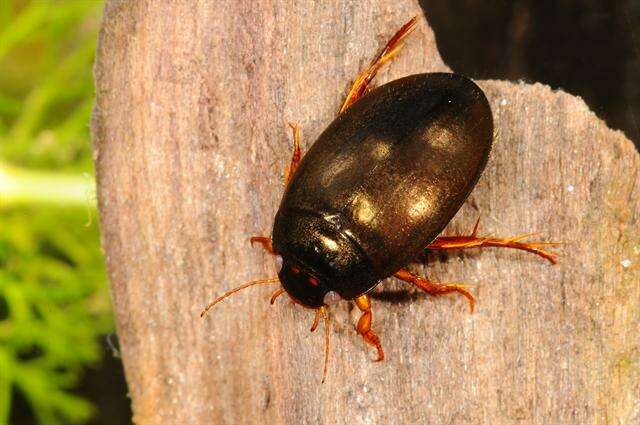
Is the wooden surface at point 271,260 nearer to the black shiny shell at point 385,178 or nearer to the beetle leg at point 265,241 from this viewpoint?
the beetle leg at point 265,241

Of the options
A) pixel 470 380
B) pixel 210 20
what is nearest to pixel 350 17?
pixel 210 20

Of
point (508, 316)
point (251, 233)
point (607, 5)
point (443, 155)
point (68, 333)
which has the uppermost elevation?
point (607, 5)

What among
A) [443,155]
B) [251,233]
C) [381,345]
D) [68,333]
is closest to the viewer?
[443,155]

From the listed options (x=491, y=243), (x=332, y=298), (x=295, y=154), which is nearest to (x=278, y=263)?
(x=332, y=298)

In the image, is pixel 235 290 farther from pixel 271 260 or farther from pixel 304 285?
pixel 304 285

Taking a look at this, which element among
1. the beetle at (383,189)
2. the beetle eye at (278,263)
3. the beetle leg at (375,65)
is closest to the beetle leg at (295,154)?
the beetle at (383,189)

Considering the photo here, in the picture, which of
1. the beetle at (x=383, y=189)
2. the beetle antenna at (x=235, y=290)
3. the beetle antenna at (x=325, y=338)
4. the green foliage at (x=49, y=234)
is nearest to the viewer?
the beetle at (x=383, y=189)

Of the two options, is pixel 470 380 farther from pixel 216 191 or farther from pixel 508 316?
pixel 216 191
